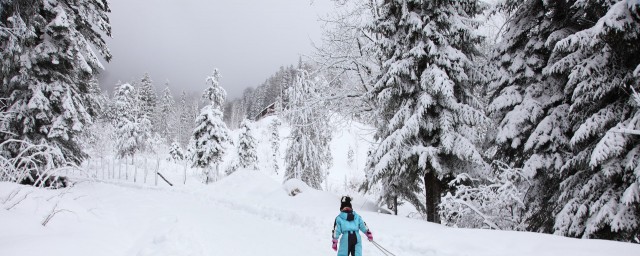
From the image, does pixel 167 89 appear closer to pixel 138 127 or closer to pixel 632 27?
pixel 138 127

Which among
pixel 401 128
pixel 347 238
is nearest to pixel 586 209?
pixel 401 128

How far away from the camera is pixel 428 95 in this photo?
406 inches

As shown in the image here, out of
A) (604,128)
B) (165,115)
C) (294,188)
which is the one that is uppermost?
(165,115)

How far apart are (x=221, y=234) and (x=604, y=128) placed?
8.94 meters

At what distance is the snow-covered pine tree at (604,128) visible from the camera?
6.62 m

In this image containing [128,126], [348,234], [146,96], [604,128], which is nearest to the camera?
[348,234]

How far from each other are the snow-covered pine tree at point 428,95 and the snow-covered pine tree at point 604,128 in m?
2.47

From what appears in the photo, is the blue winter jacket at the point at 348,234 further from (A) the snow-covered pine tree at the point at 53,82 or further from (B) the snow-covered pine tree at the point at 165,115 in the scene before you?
(B) the snow-covered pine tree at the point at 165,115

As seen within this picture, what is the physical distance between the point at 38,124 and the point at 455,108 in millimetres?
16472

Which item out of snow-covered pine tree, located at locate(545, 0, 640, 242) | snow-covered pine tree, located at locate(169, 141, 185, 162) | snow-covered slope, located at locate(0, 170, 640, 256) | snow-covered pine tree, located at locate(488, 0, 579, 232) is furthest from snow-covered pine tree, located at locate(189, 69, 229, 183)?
snow-covered pine tree, located at locate(545, 0, 640, 242)

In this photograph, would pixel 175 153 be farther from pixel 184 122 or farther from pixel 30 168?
pixel 30 168

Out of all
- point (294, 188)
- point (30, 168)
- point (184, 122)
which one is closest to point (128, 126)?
point (294, 188)

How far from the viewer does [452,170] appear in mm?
10711

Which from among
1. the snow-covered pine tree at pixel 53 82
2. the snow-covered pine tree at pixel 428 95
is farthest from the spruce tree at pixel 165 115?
the snow-covered pine tree at pixel 428 95
